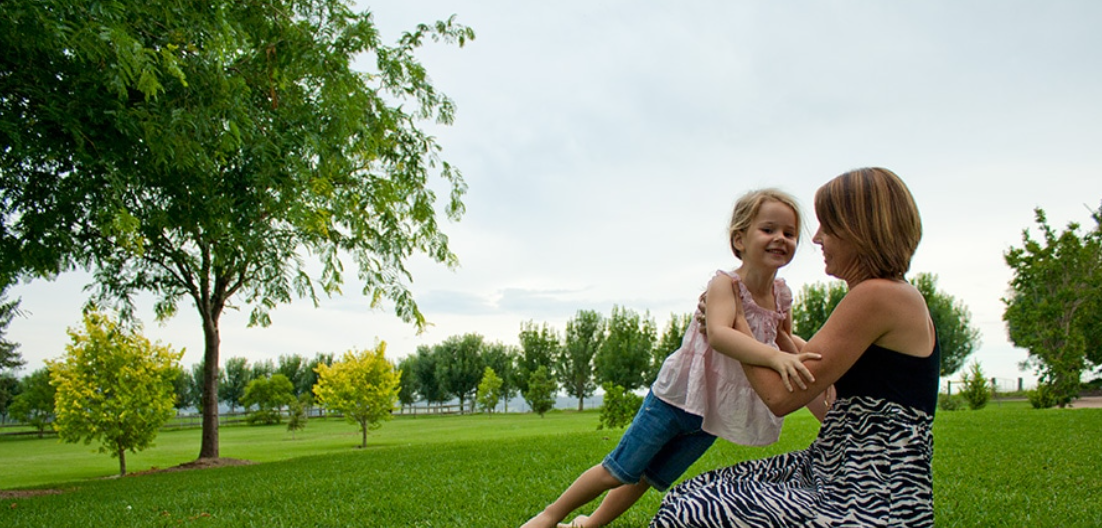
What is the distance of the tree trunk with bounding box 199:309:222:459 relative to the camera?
17844 mm

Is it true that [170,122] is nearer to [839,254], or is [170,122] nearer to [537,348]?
[839,254]

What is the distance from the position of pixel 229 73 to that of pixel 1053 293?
26.7 metres

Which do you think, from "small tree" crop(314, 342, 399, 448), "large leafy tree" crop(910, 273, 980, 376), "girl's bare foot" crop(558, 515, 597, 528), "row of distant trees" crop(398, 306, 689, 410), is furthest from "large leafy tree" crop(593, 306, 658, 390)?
"girl's bare foot" crop(558, 515, 597, 528)

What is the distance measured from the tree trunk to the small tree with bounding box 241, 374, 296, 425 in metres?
45.8

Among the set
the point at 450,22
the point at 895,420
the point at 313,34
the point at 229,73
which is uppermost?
the point at 450,22

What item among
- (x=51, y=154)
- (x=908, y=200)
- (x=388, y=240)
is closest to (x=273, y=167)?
(x=51, y=154)

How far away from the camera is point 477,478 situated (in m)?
7.68

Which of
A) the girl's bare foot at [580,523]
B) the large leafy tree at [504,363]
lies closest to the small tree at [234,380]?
the large leafy tree at [504,363]

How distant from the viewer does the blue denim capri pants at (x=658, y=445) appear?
3264 millimetres

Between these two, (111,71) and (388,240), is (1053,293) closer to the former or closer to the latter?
(388,240)

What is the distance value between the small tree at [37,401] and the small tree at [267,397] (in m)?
14.6


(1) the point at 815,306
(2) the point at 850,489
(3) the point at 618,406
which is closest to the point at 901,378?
(2) the point at 850,489

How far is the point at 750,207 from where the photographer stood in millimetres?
3047

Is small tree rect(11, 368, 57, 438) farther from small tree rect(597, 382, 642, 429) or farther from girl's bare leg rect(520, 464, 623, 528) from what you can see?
girl's bare leg rect(520, 464, 623, 528)
